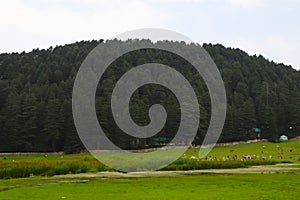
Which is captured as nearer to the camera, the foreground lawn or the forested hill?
the foreground lawn

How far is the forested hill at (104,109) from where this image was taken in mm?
93250

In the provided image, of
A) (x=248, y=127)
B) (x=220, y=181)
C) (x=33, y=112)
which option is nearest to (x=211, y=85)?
(x=248, y=127)

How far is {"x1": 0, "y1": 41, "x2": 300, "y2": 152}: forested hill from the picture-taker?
9325 centimetres

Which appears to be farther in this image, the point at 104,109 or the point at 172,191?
the point at 104,109

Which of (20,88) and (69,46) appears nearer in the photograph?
(20,88)

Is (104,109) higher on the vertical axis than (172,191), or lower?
higher

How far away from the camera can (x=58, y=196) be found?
21.2 metres

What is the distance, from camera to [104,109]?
313ft

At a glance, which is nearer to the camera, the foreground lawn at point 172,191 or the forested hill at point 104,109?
the foreground lawn at point 172,191

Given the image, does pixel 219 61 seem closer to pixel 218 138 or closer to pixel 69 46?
pixel 69 46

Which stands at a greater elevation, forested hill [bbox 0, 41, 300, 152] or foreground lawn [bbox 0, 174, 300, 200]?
forested hill [bbox 0, 41, 300, 152]

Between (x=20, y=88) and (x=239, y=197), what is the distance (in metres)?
118

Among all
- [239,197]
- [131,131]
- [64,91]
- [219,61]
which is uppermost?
[219,61]

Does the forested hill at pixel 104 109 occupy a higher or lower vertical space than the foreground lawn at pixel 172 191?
higher
